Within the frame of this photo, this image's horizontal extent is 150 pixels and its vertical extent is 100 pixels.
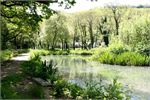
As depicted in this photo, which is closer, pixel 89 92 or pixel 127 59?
pixel 89 92

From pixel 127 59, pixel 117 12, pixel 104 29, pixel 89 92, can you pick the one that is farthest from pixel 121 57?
pixel 104 29

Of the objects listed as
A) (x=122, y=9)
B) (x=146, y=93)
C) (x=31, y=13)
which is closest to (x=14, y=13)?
(x=31, y=13)

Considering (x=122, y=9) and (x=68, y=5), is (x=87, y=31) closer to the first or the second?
(x=122, y=9)

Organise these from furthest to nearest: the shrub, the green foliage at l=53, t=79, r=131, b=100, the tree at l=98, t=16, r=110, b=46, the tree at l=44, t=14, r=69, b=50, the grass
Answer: the tree at l=98, t=16, r=110, b=46 < the tree at l=44, t=14, r=69, b=50 < the shrub < the green foliage at l=53, t=79, r=131, b=100 < the grass

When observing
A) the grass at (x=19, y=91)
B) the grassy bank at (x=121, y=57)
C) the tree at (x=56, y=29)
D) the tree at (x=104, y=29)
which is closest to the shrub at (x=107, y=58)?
the grassy bank at (x=121, y=57)

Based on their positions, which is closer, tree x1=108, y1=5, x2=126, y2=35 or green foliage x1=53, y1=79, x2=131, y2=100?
Result: green foliage x1=53, y1=79, x2=131, y2=100

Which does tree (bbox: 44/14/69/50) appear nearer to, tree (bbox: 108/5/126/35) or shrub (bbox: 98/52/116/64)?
tree (bbox: 108/5/126/35)

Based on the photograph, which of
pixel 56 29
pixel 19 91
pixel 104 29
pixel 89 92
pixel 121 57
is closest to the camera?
pixel 89 92

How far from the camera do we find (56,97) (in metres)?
10.7

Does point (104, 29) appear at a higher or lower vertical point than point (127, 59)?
higher

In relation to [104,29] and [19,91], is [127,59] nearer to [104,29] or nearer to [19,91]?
[19,91]

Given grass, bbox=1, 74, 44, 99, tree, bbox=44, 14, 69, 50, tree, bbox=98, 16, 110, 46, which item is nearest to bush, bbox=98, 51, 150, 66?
grass, bbox=1, 74, 44, 99

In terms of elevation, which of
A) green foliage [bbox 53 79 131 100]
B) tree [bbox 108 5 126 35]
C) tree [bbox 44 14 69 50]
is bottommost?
green foliage [bbox 53 79 131 100]

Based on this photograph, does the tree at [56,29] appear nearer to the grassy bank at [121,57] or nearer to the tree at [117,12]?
the tree at [117,12]
